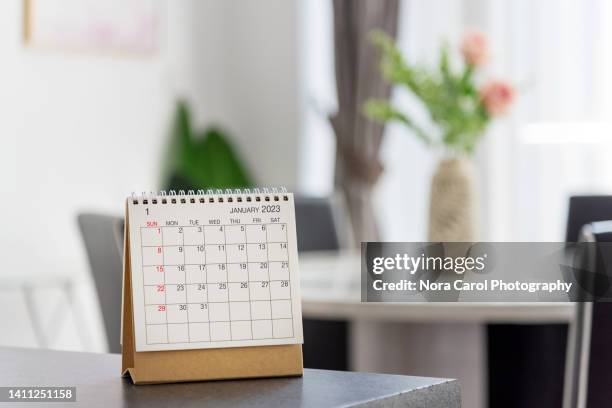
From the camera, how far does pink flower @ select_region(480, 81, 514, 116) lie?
3027 millimetres

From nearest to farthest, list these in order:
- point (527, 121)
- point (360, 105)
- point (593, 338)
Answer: point (593, 338) < point (527, 121) < point (360, 105)

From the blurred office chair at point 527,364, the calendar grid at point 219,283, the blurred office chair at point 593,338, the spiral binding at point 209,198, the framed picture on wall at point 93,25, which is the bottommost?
the blurred office chair at point 527,364

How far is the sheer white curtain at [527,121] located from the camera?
4.21 m

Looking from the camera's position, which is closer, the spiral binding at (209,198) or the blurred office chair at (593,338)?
the spiral binding at (209,198)

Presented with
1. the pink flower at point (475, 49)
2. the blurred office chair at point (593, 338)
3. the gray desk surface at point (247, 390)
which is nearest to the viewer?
the gray desk surface at point (247, 390)

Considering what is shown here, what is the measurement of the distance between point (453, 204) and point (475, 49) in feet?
1.56

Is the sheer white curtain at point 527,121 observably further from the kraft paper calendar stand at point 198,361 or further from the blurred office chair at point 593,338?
the kraft paper calendar stand at point 198,361

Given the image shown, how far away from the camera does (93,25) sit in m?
4.47

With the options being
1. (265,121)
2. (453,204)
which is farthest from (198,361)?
(265,121)

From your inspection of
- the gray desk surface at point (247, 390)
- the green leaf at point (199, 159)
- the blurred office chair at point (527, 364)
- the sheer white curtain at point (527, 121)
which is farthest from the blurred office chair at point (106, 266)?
the green leaf at point (199, 159)

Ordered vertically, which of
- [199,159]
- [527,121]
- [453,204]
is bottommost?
[453,204]

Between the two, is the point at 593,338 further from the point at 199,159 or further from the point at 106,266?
the point at 199,159

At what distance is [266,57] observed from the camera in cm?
526

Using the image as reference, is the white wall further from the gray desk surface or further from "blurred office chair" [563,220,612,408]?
the gray desk surface
